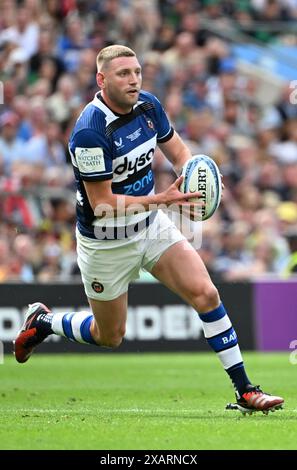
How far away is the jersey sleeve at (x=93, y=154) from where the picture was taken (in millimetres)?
8625

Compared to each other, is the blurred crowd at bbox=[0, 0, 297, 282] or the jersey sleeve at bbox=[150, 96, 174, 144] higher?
the jersey sleeve at bbox=[150, 96, 174, 144]

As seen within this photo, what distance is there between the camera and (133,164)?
29.2ft

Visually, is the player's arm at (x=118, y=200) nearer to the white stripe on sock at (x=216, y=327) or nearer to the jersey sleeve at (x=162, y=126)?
the jersey sleeve at (x=162, y=126)

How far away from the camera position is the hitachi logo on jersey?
8867mm

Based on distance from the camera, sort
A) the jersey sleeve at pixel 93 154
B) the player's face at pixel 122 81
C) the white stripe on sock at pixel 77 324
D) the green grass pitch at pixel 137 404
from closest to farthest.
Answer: the green grass pitch at pixel 137 404 → the jersey sleeve at pixel 93 154 → the player's face at pixel 122 81 → the white stripe on sock at pixel 77 324

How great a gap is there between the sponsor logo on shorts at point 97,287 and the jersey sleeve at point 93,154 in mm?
920

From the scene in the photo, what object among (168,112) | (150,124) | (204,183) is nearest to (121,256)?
(204,183)

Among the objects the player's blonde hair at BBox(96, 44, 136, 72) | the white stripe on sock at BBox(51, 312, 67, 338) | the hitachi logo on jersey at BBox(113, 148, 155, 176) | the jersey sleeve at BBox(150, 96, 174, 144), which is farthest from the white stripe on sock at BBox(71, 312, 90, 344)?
the player's blonde hair at BBox(96, 44, 136, 72)

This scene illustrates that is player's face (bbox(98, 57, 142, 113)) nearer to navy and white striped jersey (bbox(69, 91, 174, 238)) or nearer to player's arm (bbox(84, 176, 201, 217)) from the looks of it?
navy and white striped jersey (bbox(69, 91, 174, 238))

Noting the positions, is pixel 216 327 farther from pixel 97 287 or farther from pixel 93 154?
pixel 93 154

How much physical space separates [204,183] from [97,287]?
1193 mm

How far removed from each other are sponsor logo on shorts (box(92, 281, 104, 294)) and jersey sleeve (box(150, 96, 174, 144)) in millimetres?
1175

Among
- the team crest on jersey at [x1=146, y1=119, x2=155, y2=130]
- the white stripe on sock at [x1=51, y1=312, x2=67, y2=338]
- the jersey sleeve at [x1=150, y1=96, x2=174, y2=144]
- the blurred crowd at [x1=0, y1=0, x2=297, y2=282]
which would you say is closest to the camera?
the team crest on jersey at [x1=146, y1=119, x2=155, y2=130]

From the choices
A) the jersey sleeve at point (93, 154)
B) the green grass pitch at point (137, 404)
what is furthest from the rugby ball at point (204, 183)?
the green grass pitch at point (137, 404)
